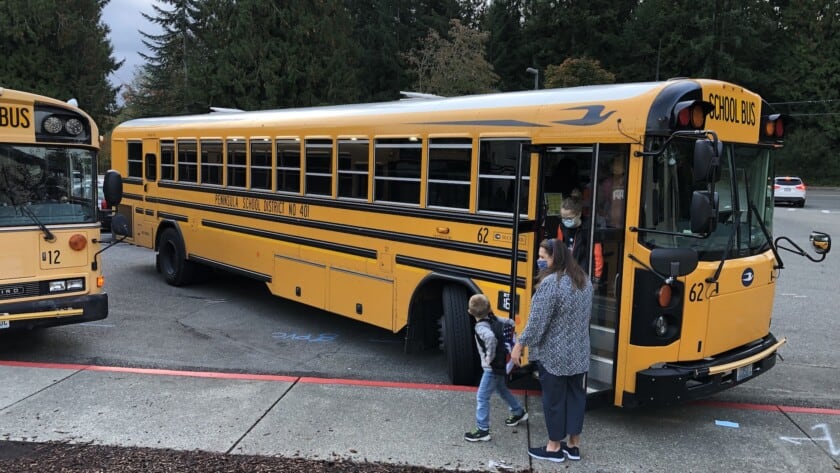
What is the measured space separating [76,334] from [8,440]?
3.39 m

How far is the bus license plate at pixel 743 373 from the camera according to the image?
178 inches

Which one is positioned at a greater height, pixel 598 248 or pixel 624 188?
pixel 624 188

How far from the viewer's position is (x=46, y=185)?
6430 mm

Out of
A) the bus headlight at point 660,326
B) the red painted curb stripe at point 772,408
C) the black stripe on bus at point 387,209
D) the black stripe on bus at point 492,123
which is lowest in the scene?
the red painted curb stripe at point 772,408

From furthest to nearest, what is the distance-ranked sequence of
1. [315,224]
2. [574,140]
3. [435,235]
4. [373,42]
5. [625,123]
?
[373,42] → [315,224] → [435,235] → [574,140] → [625,123]

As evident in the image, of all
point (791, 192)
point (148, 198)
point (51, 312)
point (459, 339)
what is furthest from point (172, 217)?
point (791, 192)

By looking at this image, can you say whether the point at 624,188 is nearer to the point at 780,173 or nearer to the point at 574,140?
the point at 574,140

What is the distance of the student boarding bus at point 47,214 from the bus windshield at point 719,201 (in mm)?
5303

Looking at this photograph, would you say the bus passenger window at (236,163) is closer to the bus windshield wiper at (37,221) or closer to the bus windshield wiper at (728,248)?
the bus windshield wiper at (37,221)

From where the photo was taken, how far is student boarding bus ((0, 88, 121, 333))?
612cm

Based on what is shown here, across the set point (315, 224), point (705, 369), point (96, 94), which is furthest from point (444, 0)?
point (705, 369)

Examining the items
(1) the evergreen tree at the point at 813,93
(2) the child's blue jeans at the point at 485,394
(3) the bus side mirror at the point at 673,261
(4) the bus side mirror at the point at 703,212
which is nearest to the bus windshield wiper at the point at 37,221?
(2) the child's blue jeans at the point at 485,394

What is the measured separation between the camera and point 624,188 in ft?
14.2

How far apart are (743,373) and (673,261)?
3.84 ft
